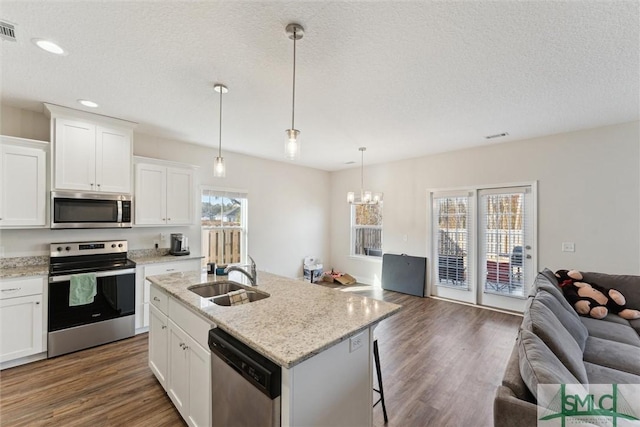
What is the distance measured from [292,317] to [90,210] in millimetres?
3140

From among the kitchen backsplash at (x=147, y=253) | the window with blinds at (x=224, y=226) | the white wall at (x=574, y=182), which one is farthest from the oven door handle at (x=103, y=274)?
the white wall at (x=574, y=182)

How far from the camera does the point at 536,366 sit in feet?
4.04

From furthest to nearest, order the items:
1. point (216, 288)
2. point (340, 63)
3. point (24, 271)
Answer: point (24, 271) → point (216, 288) → point (340, 63)

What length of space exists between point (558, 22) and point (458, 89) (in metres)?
0.89

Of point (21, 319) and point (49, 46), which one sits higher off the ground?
point (49, 46)

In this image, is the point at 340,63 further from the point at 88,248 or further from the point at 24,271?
the point at 24,271

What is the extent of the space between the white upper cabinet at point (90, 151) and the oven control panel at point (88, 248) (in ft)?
2.15

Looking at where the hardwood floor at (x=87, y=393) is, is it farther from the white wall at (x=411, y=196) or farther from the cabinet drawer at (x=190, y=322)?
the white wall at (x=411, y=196)

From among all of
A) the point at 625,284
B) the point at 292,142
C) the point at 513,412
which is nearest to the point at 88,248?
the point at 292,142

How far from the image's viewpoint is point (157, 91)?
8.77ft

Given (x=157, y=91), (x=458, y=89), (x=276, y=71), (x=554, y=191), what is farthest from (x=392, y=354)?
(x=157, y=91)

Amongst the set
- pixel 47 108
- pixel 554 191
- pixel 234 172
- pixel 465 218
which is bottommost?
pixel 465 218

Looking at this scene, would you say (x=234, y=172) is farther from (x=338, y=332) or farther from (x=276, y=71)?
(x=338, y=332)

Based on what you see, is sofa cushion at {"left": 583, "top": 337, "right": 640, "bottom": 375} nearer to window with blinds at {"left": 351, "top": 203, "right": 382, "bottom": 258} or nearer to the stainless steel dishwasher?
the stainless steel dishwasher
